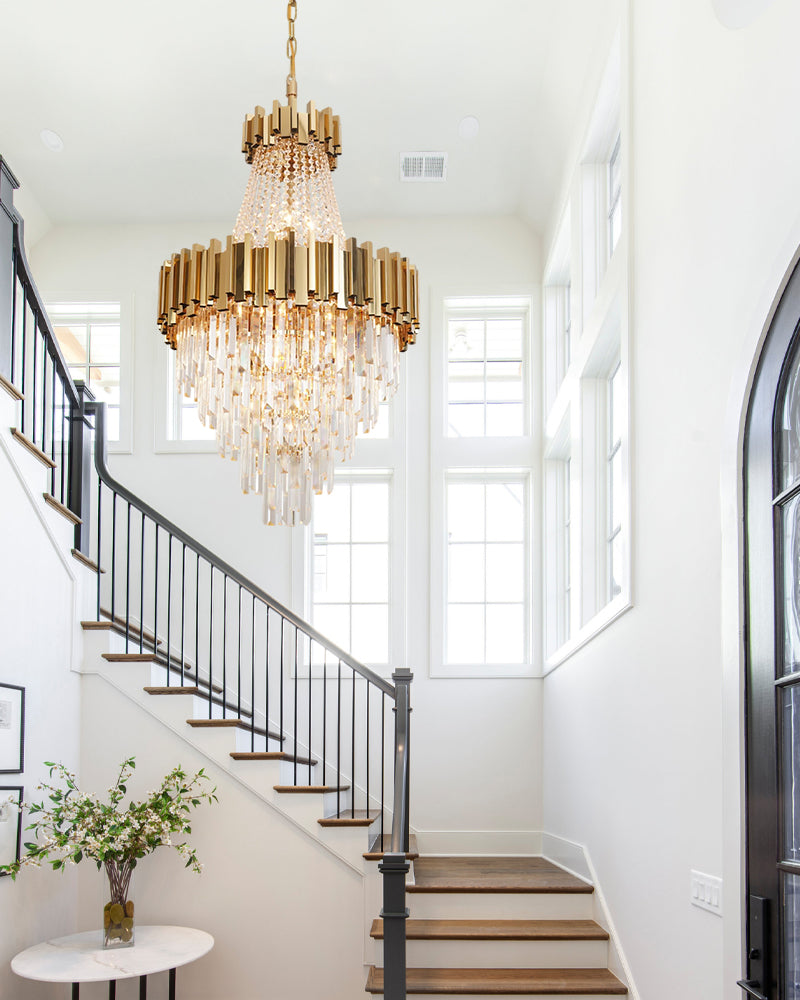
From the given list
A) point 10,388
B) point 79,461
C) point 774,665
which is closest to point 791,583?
point 774,665

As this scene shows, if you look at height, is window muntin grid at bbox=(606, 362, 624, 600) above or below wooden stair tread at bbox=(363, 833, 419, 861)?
above

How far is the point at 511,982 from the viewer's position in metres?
5.00

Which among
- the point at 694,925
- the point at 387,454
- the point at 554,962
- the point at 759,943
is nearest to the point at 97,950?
the point at 554,962

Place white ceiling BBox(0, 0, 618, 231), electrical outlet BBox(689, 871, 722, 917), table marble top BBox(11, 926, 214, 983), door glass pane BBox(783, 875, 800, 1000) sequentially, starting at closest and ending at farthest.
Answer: door glass pane BBox(783, 875, 800, 1000), electrical outlet BBox(689, 871, 722, 917), table marble top BBox(11, 926, 214, 983), white ceiling BBox(0, 0, 618, 231)

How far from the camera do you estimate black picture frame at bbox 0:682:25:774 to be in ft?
16.1

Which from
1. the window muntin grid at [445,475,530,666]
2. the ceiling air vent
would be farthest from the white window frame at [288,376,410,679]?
the ceiling air vent

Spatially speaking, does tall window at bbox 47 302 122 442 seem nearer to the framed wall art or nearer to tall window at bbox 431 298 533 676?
tall window at bbox 431 298 533 676

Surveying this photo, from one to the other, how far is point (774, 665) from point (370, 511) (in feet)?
17.4

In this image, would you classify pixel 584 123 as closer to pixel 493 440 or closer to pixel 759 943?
pixel 493 440

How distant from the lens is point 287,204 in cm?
461

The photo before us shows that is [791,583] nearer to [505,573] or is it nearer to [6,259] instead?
[6,259]

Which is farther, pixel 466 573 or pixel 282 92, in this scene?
pixel 466 573

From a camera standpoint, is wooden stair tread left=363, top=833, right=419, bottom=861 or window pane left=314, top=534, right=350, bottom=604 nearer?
wooden stair tread left=363, top=833, right=419, bottom=861

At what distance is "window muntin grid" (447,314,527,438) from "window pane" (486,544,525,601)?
872mm
